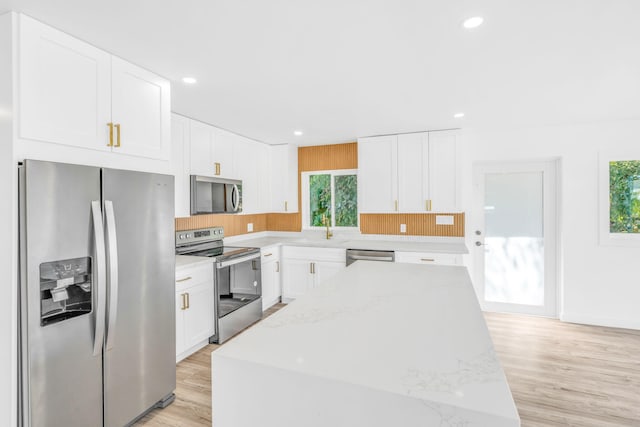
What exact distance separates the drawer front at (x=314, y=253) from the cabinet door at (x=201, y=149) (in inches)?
57.5

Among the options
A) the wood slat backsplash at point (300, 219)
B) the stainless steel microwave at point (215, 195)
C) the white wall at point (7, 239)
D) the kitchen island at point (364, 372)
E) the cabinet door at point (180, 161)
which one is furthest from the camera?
the wood slat backsplash at point (300, 219)

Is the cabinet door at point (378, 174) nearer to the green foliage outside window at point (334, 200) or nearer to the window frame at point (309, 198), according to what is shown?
the window frame at point (309, 198)

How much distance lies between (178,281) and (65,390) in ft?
3.76

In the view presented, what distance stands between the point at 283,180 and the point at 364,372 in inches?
159

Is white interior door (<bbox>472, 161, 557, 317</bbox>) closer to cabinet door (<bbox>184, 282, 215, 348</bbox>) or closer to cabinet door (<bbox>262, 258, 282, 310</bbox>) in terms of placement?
cabinet door (<bbox>262, 258, 282, 310</bbox>)

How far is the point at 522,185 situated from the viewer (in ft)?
13.6

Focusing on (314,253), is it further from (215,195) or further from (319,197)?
(215,195)

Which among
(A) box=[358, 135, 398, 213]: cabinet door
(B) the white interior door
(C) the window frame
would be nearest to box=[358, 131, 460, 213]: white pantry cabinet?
(A) box=[358, 135, 398, 213]: cabinet door

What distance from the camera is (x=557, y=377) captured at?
2680 millimetres

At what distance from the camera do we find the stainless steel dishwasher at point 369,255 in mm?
3811

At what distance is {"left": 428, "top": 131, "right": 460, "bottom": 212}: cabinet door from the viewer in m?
3.96

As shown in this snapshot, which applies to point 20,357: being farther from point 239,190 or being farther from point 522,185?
point 522,185

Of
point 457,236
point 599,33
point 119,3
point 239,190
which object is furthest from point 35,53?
point 457,236

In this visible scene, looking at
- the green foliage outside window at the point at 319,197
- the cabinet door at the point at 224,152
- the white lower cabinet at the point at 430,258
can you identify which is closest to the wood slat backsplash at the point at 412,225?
the green foliage outside window at the point at 319,197
